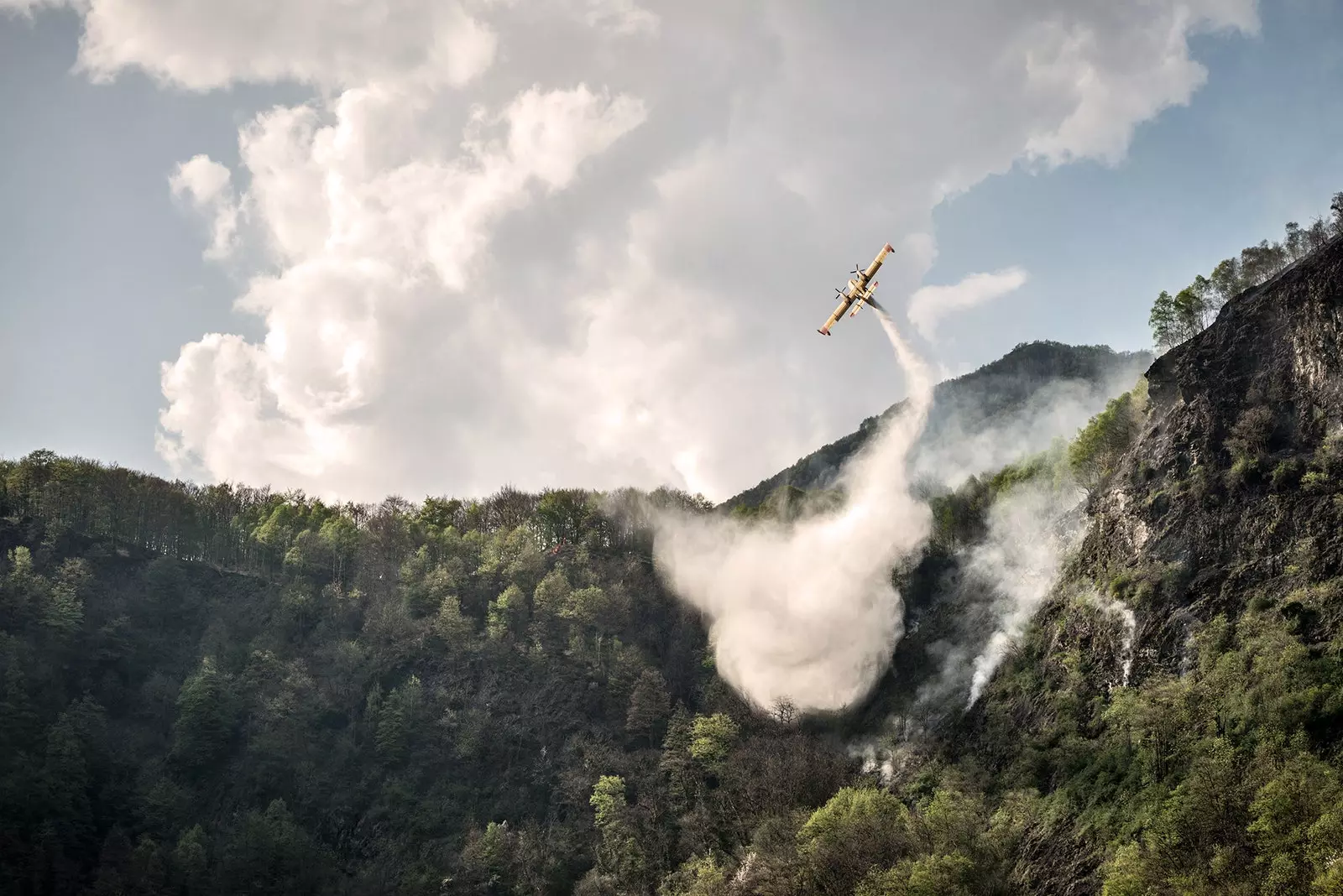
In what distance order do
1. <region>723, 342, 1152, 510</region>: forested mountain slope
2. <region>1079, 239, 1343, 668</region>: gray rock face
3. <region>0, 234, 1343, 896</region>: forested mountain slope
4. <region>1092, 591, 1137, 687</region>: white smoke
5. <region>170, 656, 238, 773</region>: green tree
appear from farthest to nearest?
<region>723, 342, 1152, 510</region>: forested mountain slope < <region>170, 656, 238, 773</region>: green tree < <region>1092, 591, 1137, 687</region>: white smoke < <region>1079, 239, 1343, 668</region>: gray rock face < <region>0, 234, 1343, 896</region>: forested mountain slope

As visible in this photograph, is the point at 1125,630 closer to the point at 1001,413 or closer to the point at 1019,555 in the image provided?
the point at 1019,555

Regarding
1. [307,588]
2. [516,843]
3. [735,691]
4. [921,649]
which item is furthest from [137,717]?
[921,649]

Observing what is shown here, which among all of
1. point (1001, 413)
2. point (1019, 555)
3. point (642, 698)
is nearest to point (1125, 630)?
point (1019, 555)

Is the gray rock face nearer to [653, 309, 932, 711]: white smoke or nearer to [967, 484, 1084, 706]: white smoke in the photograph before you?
[967, 484, 1084, 706]: white smoke

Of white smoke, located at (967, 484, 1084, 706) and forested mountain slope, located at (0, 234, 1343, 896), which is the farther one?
white smoke, located at (967, 484, 1084, 706)

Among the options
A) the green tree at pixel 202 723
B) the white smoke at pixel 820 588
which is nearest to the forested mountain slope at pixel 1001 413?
the white smoke at pixel 820 588

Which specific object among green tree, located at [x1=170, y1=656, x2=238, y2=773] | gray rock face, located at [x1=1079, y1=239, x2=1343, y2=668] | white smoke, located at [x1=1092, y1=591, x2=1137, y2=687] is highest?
green tree, located at [x1=170, y1=656, x2=238, y2=773]

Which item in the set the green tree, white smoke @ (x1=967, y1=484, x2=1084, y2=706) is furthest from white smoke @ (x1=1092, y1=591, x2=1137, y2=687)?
the green tree

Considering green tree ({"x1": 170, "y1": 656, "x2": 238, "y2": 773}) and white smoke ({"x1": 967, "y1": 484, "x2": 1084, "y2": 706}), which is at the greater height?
green tree ({"x1": 170, "y1": 656, "x2": 238, "y2": 773})
